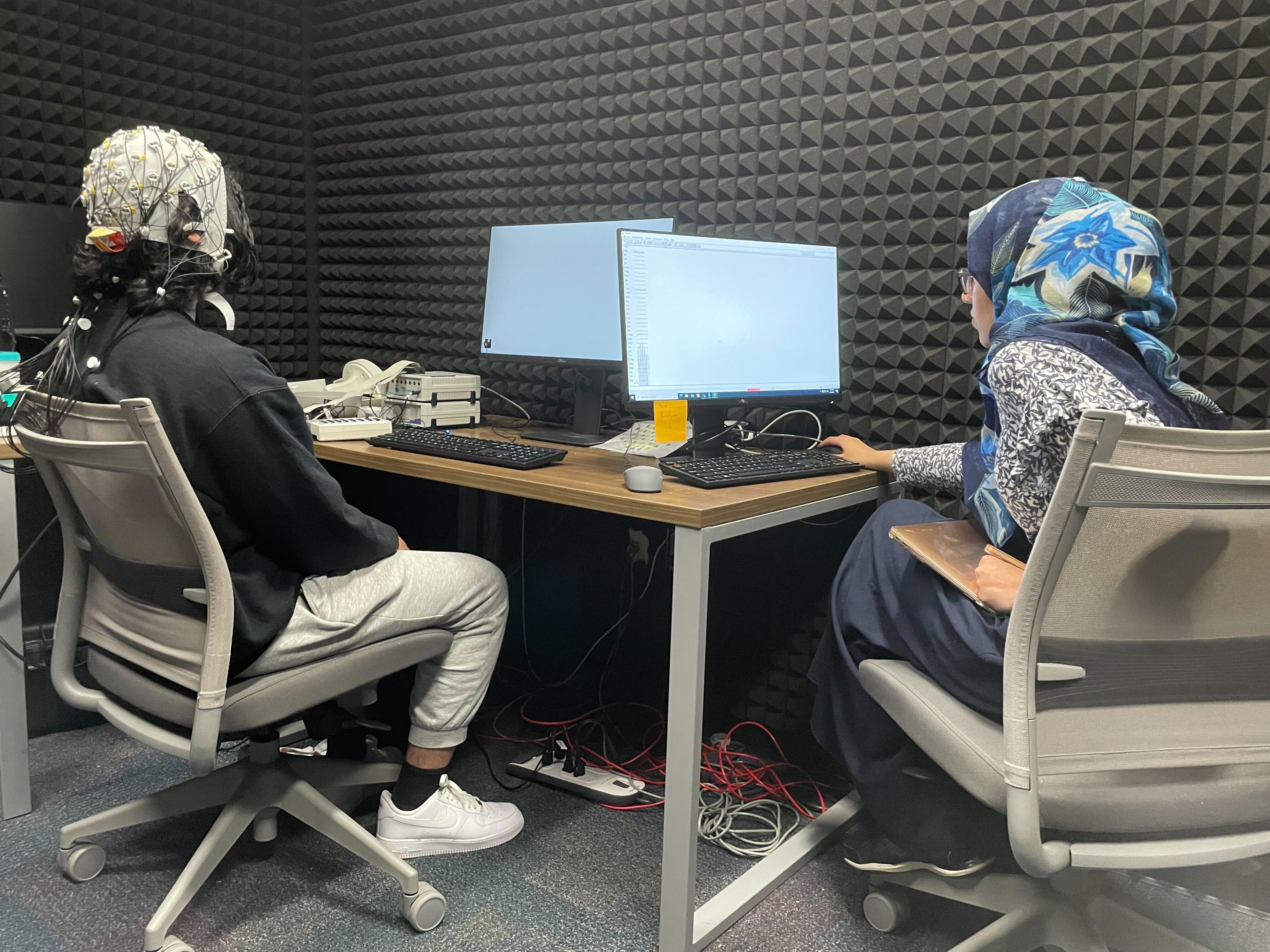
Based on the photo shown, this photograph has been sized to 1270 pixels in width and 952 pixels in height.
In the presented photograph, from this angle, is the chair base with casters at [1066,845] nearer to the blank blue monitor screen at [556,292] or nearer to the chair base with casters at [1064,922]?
the chair base with casters at [1064,922]

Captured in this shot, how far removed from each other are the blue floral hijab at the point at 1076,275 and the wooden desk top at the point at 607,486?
335mm

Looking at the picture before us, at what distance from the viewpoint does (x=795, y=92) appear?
7.30 feet

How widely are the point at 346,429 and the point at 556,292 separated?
62 cm

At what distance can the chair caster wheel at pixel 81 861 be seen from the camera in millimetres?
1708

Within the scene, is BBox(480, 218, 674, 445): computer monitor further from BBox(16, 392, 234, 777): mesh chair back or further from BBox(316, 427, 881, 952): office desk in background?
BBox(16, 392, 234, 777): mesh chair back

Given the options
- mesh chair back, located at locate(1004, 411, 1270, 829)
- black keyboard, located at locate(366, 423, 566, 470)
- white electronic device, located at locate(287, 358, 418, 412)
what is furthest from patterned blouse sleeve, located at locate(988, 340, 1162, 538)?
white electronic device, located at locate(287, 358, 418, 412)

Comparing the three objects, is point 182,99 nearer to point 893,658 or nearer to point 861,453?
point 861,453

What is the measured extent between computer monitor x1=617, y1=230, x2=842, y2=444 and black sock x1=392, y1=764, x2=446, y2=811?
83 centimetres

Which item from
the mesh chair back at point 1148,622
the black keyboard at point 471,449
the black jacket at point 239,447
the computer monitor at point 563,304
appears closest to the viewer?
the mesh chair back at point 1148,622

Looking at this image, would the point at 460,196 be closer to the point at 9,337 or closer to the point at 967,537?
the point at 9,337

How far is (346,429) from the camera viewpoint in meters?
A: 2.14

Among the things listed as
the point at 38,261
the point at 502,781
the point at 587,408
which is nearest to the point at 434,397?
the point at 587,408

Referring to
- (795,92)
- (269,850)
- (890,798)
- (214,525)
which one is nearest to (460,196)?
(795,92)

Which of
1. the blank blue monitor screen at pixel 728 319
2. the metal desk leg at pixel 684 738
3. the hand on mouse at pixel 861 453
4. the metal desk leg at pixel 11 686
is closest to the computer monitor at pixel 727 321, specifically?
the blank blue monitor screen at pixel 728 319
